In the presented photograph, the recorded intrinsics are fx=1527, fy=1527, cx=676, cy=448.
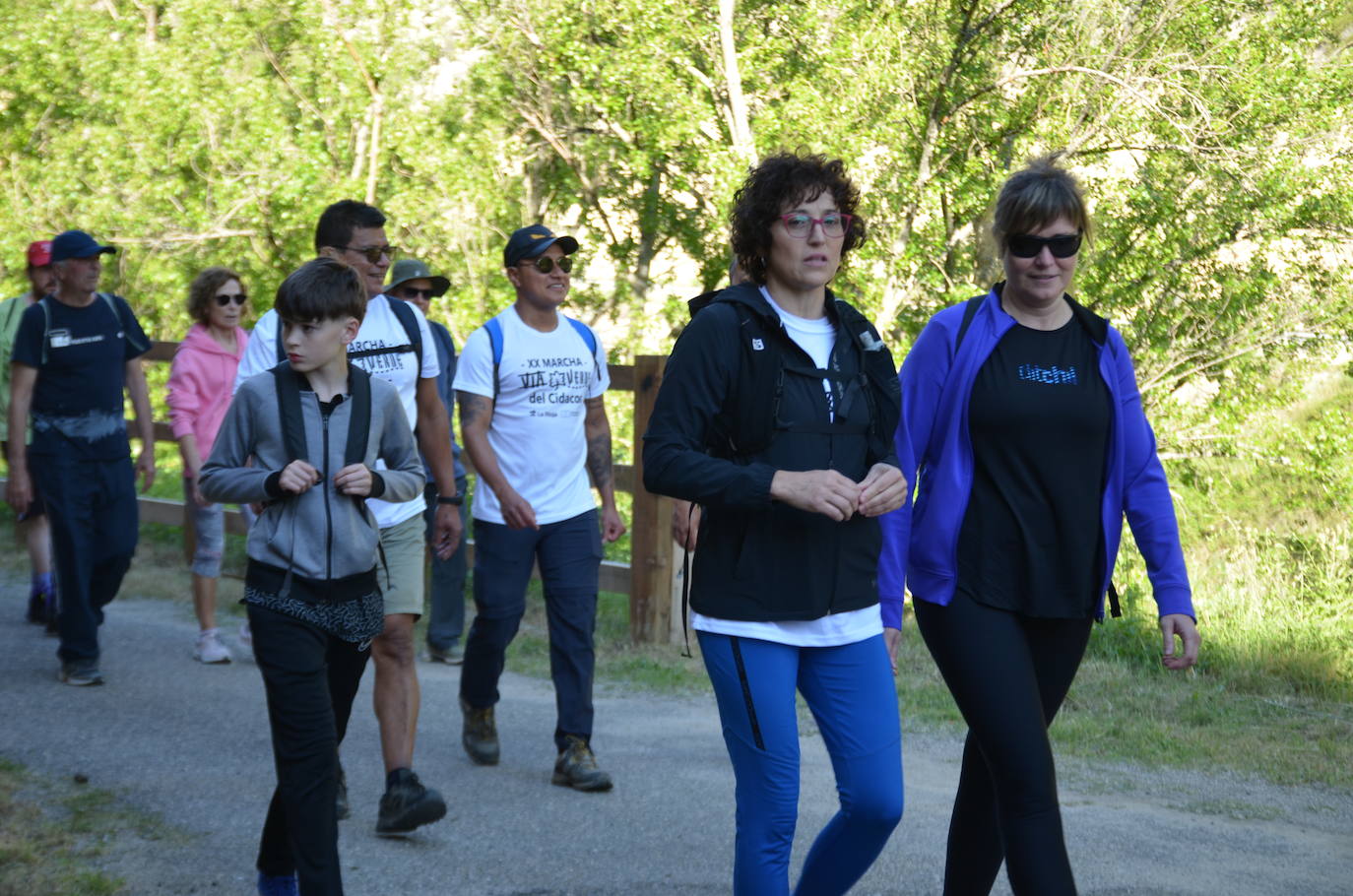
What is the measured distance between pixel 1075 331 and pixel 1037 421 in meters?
0.29

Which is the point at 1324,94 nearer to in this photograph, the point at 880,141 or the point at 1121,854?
the point at 880,141

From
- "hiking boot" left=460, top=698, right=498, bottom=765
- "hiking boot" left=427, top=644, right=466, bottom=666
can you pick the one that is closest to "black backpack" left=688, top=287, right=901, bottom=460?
"hiking boot" left=460, top=698, right=498, bottom=765

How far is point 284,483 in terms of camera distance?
396 cm

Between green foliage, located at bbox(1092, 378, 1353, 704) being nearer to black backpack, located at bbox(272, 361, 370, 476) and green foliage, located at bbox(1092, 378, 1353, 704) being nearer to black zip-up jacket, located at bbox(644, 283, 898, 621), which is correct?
black zip-up jacket, located at bbox(644, 283, 898, 621)

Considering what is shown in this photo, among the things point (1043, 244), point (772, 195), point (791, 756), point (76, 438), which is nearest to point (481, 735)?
point (76, 438)

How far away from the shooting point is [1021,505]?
11.7 ft

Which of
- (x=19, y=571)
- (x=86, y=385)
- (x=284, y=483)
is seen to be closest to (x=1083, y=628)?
(x=284, y=483)

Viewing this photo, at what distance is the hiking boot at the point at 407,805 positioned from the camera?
500 centimetres

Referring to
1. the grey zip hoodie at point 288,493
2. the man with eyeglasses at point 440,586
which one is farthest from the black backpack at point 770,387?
the man with eyeglasses at point 440,586

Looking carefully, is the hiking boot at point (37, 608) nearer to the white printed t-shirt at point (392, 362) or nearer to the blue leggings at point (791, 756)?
the white printed t-shirt at point (392, 362)

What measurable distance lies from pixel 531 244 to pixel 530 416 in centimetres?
66

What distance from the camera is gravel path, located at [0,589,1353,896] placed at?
4723mm

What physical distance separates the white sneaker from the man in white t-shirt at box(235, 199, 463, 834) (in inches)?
117

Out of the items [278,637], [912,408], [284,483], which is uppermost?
[912,408]
